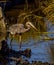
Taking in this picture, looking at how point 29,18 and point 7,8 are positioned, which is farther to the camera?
point 7,8

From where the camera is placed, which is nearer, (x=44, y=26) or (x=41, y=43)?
(x=41, y=43)

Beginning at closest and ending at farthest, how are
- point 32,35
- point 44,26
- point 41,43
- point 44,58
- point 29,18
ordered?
point 44,58, point 41,43, point 32,35, point 44,26, point 29,18

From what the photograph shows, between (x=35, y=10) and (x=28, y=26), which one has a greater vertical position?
(x=28, y=26)

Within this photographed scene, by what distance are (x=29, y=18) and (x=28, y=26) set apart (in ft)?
7.85

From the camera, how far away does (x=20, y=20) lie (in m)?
7.92

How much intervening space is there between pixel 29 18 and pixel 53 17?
605 millimetres

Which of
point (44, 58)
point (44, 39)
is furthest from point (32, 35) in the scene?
point (44, 58)

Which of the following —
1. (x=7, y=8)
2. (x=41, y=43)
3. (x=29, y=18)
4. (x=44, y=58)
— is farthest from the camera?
(x=7, y=8)

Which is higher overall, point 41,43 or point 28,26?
point 28,26

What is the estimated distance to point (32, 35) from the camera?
6.69 m

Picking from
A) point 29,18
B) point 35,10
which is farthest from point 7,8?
point 29,18

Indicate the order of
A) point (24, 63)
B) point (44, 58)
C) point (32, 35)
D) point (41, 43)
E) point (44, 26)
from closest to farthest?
point (24, 63) < point (44, 58) < point (41, 43) < point (32, 35) < point (44, 26)

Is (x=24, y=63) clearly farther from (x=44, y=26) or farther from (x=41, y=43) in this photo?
(x=44, y=26)

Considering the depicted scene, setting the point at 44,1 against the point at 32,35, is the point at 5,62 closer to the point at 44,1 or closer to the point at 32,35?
the point at 32,35
